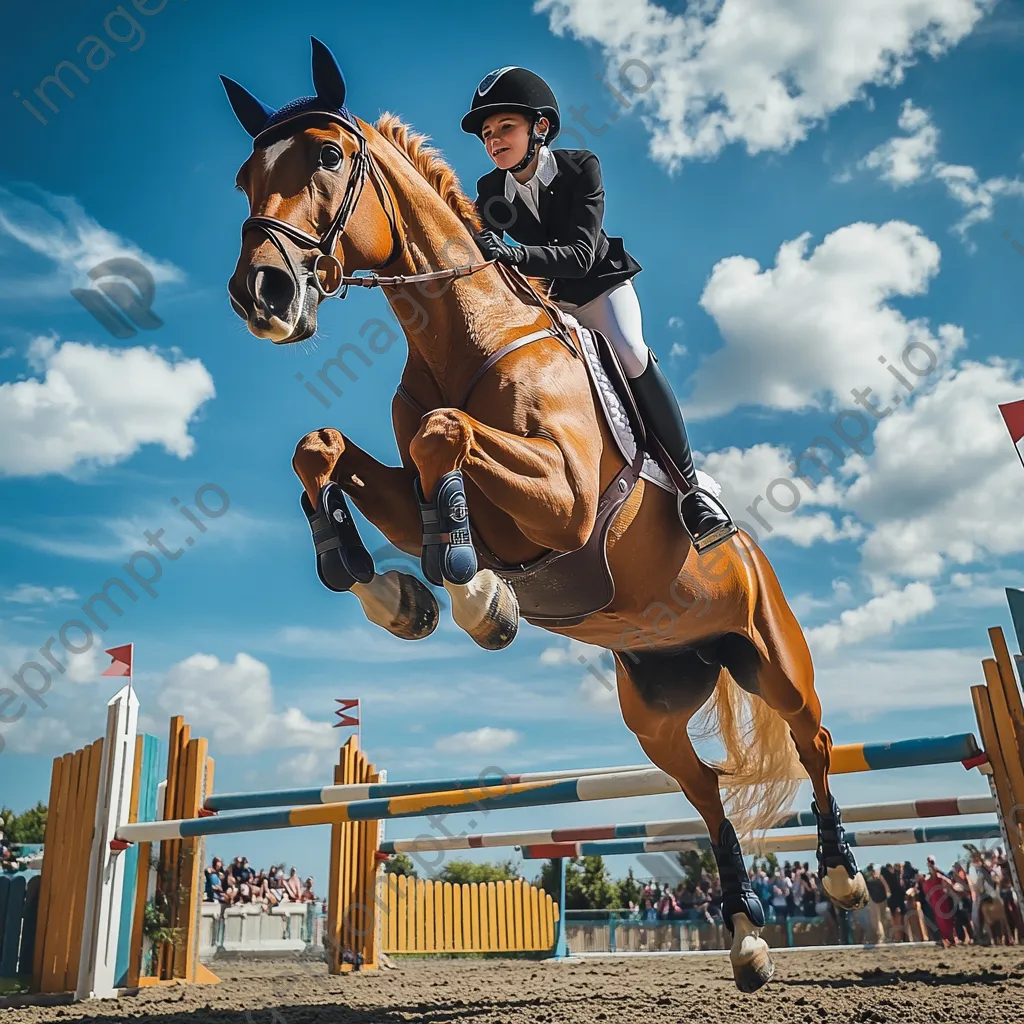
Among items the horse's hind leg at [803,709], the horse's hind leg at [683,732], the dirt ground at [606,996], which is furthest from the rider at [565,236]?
the dirt ground at [606,996]

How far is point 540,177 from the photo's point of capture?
9.20ft

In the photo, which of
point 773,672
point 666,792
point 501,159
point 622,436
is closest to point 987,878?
point 666,792

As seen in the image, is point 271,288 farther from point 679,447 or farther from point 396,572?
point 679,447

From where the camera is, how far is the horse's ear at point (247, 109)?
245 centimetres

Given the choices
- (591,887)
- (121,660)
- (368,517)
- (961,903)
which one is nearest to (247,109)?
(368,517)

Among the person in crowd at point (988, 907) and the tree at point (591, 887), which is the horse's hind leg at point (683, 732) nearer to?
the person in crowd at point (988, 907)

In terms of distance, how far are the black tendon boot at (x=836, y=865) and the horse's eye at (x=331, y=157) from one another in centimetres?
303

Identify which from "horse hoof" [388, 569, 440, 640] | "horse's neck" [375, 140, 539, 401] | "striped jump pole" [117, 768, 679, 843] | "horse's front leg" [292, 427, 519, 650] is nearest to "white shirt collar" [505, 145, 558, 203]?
"horse's neck" [375, 140, 539, 401]

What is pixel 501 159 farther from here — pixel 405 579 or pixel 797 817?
pixel 797 817

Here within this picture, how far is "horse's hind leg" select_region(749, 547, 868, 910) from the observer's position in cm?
348

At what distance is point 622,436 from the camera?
2.78 metres

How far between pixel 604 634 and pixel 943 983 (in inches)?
118

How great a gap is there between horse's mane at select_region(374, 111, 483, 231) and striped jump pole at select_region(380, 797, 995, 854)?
301 centimetres

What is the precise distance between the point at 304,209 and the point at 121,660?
441cm
